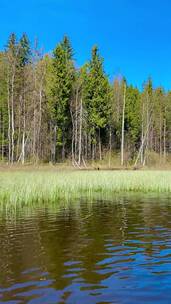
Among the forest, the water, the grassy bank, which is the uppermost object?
the forest

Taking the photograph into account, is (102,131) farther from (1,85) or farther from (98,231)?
(98,231)

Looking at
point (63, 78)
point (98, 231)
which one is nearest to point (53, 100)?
point (63, 78)

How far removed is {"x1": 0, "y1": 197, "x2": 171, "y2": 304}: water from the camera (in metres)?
4.85

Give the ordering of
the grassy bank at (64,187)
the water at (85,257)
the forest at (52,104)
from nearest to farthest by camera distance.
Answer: the water at (85,257) → the grassy bank at (64,187) → the forest at (52,104)

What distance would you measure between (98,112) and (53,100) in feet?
22.5

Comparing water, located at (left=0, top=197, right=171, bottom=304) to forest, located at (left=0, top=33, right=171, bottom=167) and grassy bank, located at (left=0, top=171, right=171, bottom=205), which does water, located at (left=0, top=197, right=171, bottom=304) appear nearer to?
grassy bank, located at (left=0, top=171, right=171, bottom=205)

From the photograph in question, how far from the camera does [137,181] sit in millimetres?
20969


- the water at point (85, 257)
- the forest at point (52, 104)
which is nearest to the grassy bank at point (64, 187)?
the water at point (85, 257)

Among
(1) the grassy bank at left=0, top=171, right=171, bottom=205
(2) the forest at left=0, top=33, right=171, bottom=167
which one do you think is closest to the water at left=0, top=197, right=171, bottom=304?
(1) the grassy bank at left=0, top=171, right=171, bottom=205

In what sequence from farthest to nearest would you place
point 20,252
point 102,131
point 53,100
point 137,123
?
point 137,123, point 102,131, point 53,100, point 20,252

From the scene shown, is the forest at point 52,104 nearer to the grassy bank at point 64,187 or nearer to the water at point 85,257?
the grassy bank at point 64,187

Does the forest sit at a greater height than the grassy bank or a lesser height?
greater

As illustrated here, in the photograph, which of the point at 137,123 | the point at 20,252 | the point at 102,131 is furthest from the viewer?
the point at 137,123

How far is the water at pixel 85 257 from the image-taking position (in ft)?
15.9
